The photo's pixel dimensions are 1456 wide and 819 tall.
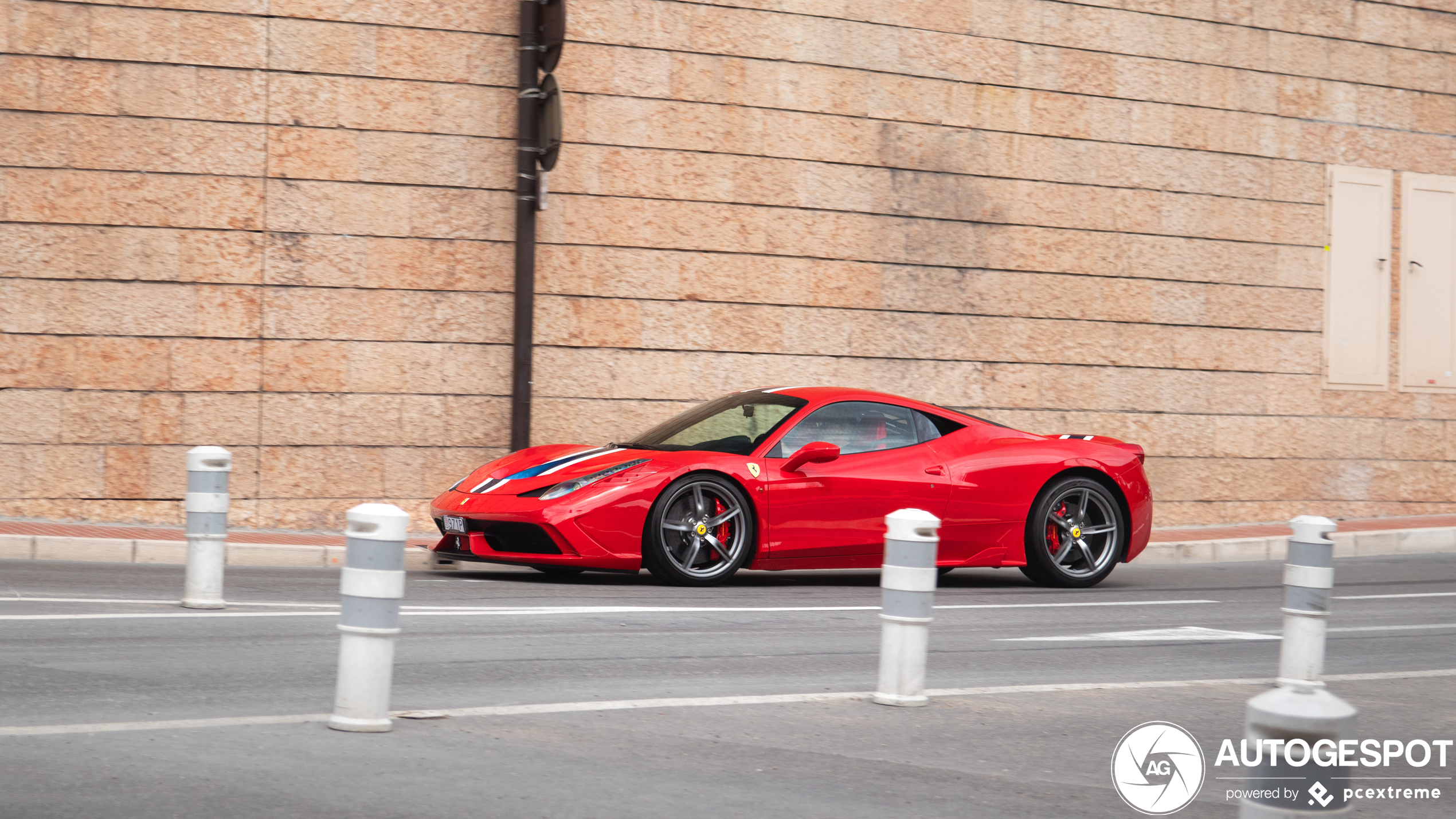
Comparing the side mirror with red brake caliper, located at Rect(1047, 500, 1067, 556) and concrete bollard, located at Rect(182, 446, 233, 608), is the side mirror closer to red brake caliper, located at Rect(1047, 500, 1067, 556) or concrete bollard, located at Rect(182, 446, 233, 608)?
red brake caliper, located at Rect(1047, 500, 1067, 556)

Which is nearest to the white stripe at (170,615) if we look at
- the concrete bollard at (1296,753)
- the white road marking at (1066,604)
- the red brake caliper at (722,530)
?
the red brake caliper at (722,530)

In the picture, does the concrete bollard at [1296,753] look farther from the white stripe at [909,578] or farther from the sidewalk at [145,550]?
the sidewalk at [145,550]

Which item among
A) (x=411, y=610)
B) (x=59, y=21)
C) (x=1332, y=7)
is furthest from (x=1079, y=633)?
(x=1332, y=7)

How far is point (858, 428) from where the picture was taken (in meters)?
9.73

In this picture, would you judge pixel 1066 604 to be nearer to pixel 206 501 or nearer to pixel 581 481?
pixel 581 481

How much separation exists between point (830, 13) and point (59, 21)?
22.4ft

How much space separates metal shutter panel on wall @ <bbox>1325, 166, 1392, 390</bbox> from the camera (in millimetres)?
15953

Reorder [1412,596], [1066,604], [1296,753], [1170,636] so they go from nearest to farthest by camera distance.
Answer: [1296,753] → [1170,636] → [1066,604] → [1412,596]

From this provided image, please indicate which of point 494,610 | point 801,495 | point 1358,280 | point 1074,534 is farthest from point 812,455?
point 1358,280

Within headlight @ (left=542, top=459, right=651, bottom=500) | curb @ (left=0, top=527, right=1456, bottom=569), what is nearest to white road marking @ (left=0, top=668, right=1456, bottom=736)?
headlight @ (left=542, top=459, right=651, bottom=500)

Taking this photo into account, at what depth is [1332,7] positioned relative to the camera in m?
15.9

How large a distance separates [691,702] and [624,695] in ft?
0.88

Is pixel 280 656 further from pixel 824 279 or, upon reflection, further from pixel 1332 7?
pixel 1332 7

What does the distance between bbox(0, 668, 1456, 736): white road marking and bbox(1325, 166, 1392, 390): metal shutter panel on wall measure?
9.66 m
